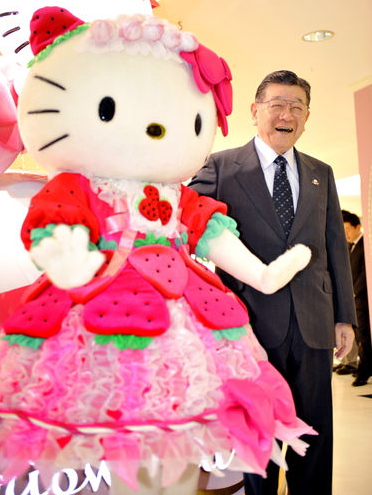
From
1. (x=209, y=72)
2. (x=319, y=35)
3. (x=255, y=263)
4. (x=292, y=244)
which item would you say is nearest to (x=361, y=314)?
(x=319, y=35)

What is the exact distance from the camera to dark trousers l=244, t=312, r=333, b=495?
174cm

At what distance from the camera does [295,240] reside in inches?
69.2

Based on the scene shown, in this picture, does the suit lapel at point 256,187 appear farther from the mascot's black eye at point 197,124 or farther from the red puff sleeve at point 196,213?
the mascot's black eye at point 197,124

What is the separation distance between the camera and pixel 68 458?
986 millimetres

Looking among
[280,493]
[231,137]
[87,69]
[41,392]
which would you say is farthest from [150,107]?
[231,137]

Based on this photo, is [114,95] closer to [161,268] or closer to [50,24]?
[50,24]

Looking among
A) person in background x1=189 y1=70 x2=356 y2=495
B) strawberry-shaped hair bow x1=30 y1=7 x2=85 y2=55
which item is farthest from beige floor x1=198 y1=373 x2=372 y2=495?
strawberry-shaped hair bow x1=30 y1=7 x2=85 y2=55

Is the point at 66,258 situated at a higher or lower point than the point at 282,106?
lower

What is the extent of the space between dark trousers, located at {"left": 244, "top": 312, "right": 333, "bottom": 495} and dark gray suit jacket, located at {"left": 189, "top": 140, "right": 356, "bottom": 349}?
52 millimetres

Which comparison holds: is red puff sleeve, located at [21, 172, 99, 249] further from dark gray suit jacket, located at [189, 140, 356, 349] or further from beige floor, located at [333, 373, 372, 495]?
beige floor, located at [333, 373, 372, 495]

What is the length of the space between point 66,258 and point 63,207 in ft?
0.47

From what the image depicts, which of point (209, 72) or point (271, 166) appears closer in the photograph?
point (209, 72)

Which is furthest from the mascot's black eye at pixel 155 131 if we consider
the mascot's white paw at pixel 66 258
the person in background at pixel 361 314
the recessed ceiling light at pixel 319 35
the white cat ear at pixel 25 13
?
the person in background at pixel 361 314

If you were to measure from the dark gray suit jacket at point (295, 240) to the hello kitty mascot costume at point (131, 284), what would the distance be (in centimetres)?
42
